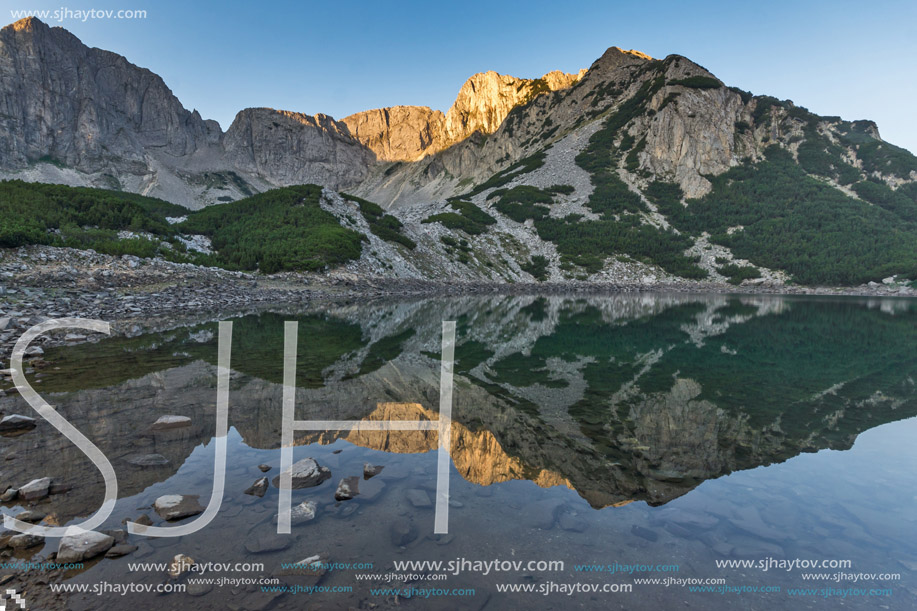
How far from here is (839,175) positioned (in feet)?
372

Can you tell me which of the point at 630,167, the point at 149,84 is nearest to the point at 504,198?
the point at 630,167

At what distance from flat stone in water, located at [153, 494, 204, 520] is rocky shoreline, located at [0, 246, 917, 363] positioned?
13208 millimetres

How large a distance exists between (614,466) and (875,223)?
130564 millimetres

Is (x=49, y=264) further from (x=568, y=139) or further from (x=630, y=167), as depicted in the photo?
(x=568, y=139)

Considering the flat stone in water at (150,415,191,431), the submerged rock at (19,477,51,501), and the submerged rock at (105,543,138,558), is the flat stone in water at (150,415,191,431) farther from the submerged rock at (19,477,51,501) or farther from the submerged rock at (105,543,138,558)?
the submerged rock at (105,543,138,558)

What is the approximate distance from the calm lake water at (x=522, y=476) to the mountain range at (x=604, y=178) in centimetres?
3867

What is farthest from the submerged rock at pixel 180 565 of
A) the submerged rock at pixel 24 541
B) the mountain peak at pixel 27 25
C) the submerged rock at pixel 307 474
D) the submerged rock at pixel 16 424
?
the mountain peak at pixel 27 25

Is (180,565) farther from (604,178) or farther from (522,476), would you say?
(604,178)

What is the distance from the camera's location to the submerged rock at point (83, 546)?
4.38 metres

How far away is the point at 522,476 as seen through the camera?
7.30m

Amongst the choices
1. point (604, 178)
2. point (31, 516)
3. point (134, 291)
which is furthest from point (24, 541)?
point (604, 178)

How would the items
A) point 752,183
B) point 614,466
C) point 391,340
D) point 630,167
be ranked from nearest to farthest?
point 614,466 < point 391,340 < point 752,183 < point 630,167

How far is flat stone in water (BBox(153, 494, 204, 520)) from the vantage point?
5416 millimetres

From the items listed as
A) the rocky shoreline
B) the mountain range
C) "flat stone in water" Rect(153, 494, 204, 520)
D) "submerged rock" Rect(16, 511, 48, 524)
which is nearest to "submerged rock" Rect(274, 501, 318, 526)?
"flat stone in water" Rect(153, 494, 204, 520)
